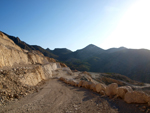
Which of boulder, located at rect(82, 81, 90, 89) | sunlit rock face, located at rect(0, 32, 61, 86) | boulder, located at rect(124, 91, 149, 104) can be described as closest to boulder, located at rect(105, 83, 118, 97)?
boulder, located at rect(124, 91, 149, 104)

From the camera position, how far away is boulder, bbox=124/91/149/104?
433cm

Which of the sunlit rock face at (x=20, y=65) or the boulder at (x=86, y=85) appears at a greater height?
the sunlit rock face at (x=20, y=65)

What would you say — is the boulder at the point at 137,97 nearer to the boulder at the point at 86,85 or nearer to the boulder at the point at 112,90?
the boulder at the point at 112,90

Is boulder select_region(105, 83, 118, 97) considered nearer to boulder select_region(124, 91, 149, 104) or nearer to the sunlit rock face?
boulder select_region(124, 91, 149, 104)

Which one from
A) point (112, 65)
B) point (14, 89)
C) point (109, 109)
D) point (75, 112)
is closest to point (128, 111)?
point (109, 109)

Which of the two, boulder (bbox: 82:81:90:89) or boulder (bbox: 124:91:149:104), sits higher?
boulder (bbox: 124:91:149:104)

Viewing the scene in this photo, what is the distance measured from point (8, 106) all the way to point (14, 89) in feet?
5.58

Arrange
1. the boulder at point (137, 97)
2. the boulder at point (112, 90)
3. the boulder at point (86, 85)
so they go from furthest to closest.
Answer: the boulder at point (86, 85) < the boulder at point (112, 90) < the boulder at point (137, 97)

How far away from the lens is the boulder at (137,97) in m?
4.33

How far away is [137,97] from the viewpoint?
4516 millimetres

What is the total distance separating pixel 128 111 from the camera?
13.6ft

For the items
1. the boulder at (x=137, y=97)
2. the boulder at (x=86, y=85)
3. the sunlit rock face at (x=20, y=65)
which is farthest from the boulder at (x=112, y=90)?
the sunlit rock face at (x=20, y=65)

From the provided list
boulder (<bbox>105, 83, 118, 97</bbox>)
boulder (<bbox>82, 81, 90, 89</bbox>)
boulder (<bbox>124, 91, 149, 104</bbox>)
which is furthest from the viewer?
boulder (<bbox>82, 81, 90, 89</bbox>)

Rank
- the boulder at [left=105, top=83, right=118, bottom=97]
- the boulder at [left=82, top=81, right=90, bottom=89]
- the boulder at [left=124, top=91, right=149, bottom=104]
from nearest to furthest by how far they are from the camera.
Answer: the boulder at [left=124, top=91, right=149, bottom=104] → the boulder at [left=105, top=83, right=118, bottom=97] → the boulder at [left=82, top=81, right=90, bottom=89]
